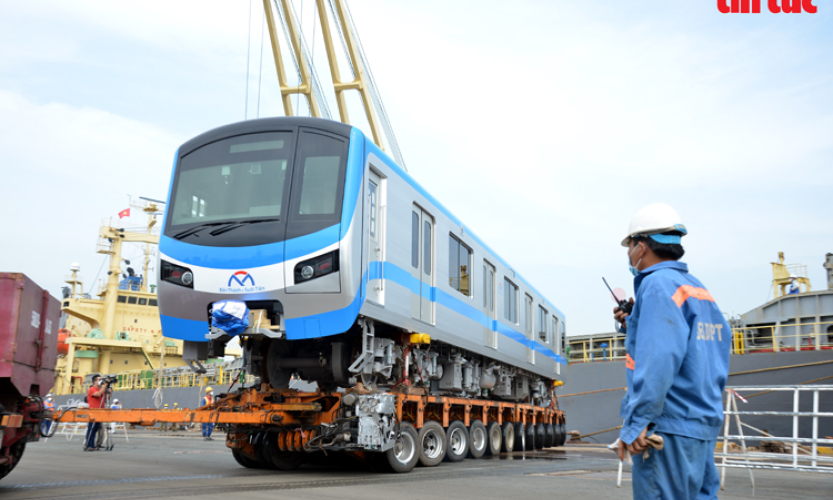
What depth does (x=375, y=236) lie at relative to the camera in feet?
28.6

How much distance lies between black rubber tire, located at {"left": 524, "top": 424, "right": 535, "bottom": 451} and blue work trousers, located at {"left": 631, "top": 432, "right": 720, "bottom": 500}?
1438cm

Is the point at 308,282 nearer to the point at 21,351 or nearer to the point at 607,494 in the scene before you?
the point at 21,351

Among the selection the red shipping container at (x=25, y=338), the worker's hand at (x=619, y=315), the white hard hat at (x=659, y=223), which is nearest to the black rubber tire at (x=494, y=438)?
the red shipping container at (x=25, y=338)

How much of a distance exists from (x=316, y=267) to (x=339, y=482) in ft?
7.91

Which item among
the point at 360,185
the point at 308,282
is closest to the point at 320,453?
the point at 308,282

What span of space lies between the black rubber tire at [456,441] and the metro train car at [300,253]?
5.27 feet

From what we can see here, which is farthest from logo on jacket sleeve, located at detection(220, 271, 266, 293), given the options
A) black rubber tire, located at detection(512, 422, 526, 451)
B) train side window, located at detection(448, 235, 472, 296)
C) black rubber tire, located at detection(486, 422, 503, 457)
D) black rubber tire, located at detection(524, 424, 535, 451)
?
black rubber tire, located at detection(524, 424, 535, 451)

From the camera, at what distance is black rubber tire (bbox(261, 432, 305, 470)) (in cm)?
962

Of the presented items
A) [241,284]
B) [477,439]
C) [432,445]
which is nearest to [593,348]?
[477,439]

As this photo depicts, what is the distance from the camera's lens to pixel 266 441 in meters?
9.60

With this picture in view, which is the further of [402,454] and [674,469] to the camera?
[402,454]

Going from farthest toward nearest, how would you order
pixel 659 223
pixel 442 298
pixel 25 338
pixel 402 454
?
pixel 442 298
pixel 402 454
pixel 25 338
pixel 659 223

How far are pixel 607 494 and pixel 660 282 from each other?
4.96m

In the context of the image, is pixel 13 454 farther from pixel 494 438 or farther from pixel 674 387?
pixel 494 438
